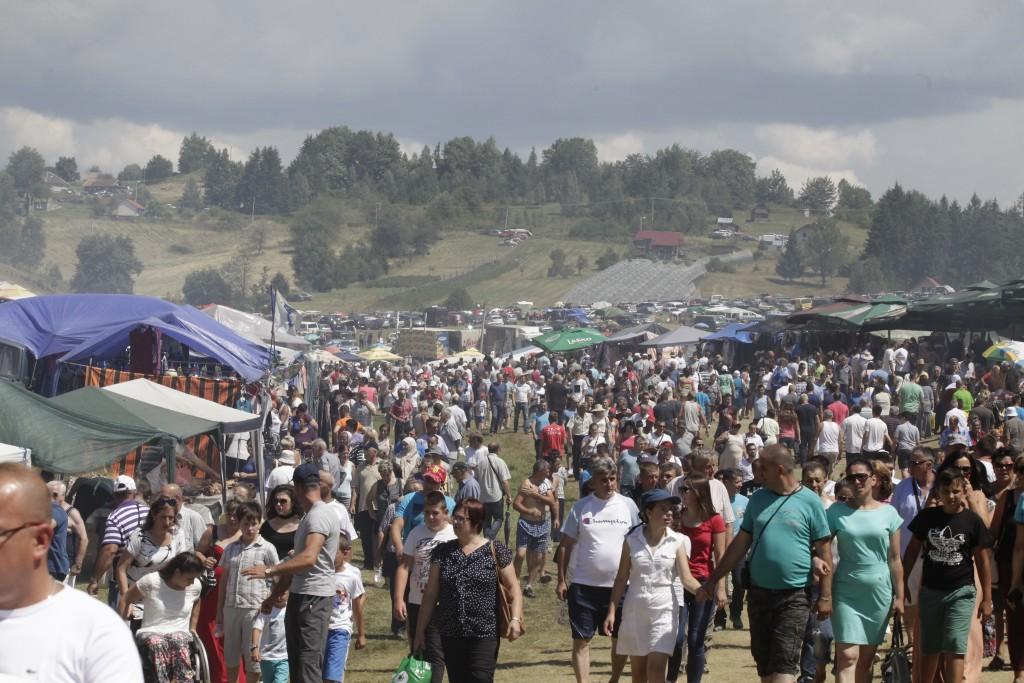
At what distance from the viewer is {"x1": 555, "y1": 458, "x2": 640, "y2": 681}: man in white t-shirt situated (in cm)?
782

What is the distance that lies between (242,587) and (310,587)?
0.38 meters

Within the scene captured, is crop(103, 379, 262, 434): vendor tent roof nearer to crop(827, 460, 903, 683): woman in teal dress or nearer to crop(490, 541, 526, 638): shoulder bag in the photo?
crop(490, 541, 526, 638): shoulder bag

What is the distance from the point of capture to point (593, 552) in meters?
7.85

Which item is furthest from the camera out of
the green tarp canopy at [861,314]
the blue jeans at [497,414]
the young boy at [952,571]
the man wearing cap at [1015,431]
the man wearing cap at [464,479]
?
the green tarp canopy at [861,314]

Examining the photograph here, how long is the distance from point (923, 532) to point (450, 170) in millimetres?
188041

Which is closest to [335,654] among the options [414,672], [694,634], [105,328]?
[414,672]

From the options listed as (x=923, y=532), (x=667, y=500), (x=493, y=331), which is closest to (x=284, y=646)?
(x=667, y=500)

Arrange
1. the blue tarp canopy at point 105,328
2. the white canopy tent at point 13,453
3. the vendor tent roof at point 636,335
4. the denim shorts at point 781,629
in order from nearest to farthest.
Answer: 1. the denim shorts at point 781,629
2. the white canopy tent at point 13,453
3. the blue tarp canopy at point 105,328
4. the vendor tent roof at point 636,335

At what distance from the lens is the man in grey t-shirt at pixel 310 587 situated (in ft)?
23.7

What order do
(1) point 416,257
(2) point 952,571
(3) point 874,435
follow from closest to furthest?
(2) point 952,571 < (3) point 874,435 < (1) point 416,257

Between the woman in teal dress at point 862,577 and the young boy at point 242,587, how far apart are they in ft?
10.2

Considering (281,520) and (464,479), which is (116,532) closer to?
(281,520)

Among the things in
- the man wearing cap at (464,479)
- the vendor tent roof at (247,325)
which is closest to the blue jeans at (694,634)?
the man wearing cap at (464,479)

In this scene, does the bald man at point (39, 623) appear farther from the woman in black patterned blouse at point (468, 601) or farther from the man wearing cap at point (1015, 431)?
the man wearing cap at point (1015, 431)
